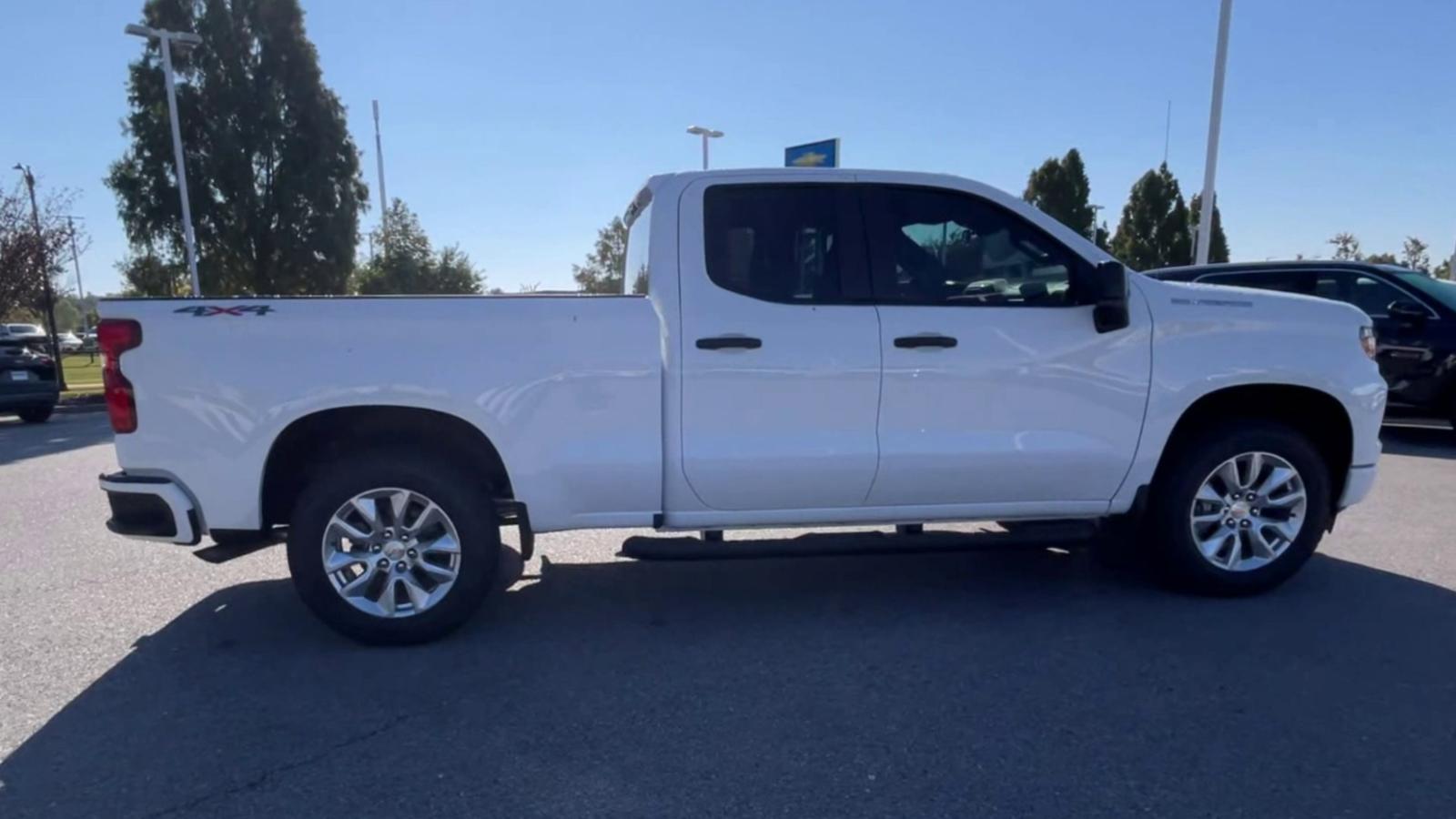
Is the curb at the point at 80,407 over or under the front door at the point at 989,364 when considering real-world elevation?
under

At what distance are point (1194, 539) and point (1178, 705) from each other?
4.29 ft

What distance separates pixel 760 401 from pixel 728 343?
30 cm

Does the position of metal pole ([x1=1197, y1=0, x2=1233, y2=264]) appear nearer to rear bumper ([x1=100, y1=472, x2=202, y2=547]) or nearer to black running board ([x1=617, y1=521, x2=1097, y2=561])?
black running board ([x1=617, y1=521, x2=1097, y2=561])

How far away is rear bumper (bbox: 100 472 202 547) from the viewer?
3736 millimetres

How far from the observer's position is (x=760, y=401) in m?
3.98

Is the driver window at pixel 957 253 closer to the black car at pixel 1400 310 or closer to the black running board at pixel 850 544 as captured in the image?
the black running board at pixel 850 544

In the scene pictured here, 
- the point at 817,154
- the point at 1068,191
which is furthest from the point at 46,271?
the point at 1068,191

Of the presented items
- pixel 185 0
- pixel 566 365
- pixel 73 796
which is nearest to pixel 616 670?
pixel 566 365

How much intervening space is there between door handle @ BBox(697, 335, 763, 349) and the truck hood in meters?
1.92

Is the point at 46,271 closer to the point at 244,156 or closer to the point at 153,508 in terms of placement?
the point at 244,156

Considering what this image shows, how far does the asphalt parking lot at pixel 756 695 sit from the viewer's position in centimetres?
278

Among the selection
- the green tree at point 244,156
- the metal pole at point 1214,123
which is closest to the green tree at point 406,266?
the green tree at point 244,156

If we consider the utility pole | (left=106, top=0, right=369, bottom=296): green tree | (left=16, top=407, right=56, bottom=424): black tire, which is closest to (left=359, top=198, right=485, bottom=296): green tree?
(left=106, top=0, right=369, bottom=296): green tree

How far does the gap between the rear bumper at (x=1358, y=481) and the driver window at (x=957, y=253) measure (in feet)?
5.72
